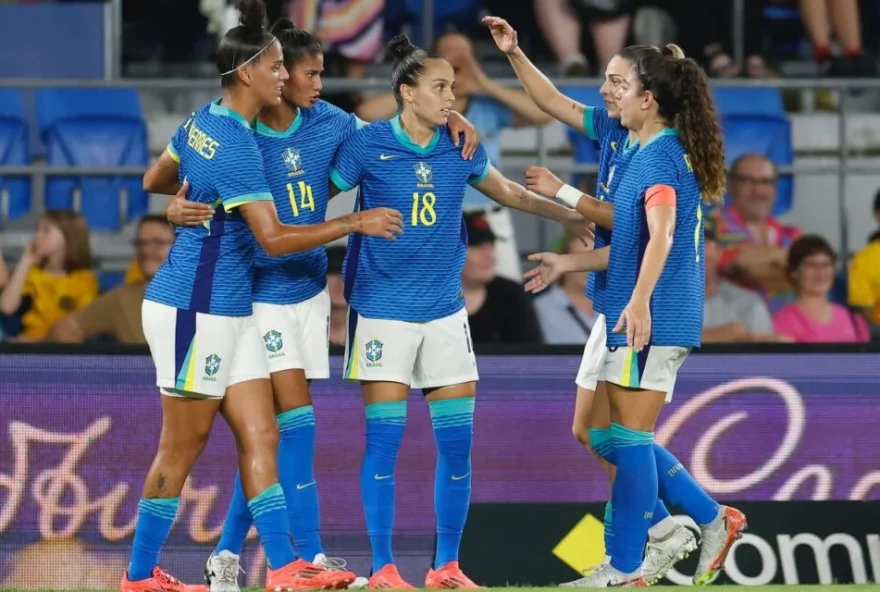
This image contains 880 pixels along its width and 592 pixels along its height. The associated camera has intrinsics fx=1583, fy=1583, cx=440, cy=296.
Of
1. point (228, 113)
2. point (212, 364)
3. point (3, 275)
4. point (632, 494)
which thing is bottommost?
point (632, 494)

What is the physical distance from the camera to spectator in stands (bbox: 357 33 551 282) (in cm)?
853

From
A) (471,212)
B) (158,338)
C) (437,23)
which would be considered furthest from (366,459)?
(437,23)

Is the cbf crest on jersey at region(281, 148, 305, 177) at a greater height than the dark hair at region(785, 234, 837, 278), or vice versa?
the cbf crest on jersey at region(281, 148, 305, 177)

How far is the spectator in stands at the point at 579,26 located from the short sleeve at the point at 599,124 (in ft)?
13.7

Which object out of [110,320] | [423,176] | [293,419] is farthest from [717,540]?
[110,320]

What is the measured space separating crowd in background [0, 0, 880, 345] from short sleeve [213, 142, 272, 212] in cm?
232

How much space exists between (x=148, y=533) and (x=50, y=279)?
3.36m

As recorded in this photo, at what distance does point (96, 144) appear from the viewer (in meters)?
9.29

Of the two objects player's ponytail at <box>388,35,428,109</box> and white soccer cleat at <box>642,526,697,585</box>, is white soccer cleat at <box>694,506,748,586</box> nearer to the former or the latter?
white soccer cleat at <box>642,526,697,585</box>

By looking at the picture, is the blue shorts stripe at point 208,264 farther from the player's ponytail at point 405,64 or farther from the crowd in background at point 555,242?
the crowd in background at point 555,242

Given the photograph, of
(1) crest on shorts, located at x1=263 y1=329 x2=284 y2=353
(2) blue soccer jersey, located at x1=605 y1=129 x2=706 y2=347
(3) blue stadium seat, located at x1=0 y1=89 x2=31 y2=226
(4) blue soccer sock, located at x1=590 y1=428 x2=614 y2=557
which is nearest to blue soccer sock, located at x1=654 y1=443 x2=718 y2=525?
(4) blue soccer sock, located at x1=590 y1=428 x2=614 y2=557

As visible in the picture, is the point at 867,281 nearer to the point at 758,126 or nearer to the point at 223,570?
the point at 758,126

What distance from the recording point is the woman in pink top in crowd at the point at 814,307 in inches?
321

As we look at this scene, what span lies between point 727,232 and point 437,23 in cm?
273
